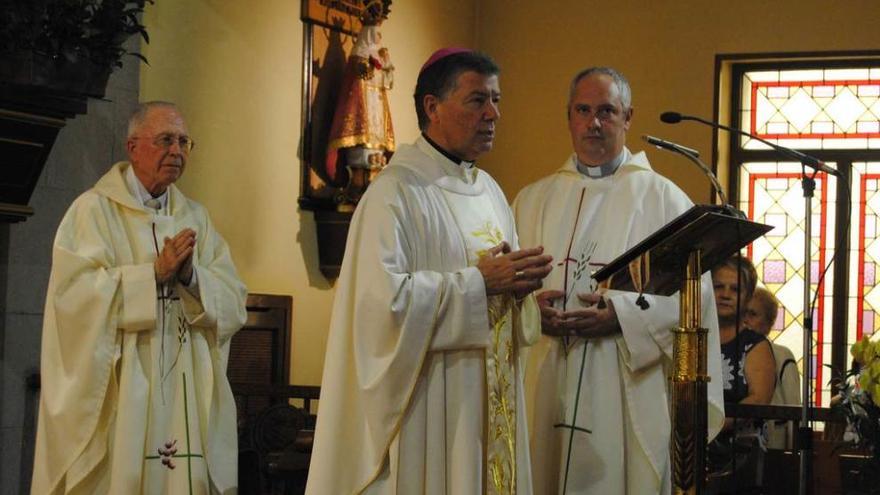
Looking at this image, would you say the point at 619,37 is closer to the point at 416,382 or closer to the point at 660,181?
the point at 660,181

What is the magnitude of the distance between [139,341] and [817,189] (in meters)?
6.23

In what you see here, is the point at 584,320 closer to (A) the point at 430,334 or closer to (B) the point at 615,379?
(B) the point at 615,379

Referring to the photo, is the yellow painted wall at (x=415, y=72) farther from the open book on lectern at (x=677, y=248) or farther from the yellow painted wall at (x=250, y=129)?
the open book on lectern at (x=677, y=248)

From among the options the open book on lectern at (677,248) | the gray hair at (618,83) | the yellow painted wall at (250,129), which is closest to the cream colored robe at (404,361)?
the open book on lectern at (677,248)

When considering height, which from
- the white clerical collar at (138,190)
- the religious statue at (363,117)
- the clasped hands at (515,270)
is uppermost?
the religious statue at (363,117)

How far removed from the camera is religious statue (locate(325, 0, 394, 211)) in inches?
334

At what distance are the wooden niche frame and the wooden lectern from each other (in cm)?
448

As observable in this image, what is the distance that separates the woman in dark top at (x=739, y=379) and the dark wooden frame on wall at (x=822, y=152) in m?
3.26

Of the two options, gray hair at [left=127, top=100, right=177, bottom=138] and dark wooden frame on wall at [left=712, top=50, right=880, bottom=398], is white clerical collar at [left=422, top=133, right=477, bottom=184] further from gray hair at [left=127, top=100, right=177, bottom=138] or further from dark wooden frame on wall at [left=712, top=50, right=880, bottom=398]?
dark wooden frame on wall at [left=712, top=50, right=880, bottom=398]

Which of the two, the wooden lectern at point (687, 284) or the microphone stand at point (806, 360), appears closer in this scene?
the wooden lectern at point (687, 284)

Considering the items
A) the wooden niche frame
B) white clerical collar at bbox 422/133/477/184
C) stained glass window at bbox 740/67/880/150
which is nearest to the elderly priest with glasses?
white clerical collar at bbox 422/133/477/184

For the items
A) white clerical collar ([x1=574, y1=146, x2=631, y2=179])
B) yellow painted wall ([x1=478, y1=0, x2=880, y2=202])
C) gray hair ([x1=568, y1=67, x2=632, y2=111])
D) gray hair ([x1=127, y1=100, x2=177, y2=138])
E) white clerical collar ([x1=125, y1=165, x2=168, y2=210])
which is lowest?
white clerical collar ([x1=125, y1=165, x2=168, y2=210])

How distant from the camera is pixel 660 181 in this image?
5.35 metres

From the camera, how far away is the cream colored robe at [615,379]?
16.5 ft
